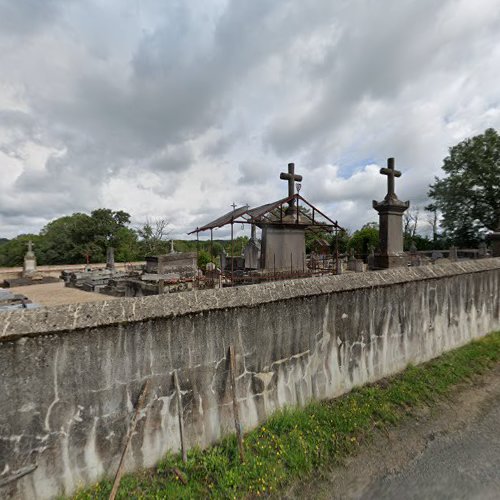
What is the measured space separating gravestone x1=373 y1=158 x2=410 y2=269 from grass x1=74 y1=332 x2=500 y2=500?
4.65 m

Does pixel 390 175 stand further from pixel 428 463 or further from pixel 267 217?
pixel 428 463

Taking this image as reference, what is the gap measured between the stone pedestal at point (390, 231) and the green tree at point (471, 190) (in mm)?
23382

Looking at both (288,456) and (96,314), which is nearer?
(96,314)

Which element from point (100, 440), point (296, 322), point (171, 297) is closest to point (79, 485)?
point (100, 440)

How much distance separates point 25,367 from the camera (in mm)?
2215

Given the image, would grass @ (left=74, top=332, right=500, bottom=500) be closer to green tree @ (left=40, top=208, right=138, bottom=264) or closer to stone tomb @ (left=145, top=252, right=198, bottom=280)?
stone tomb @ (left=145, top=252, right=198, bottom=280)

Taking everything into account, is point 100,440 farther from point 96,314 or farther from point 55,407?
point 96,314

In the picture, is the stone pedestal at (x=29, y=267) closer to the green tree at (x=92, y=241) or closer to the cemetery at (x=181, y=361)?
the green tree at (x=92, y=241)

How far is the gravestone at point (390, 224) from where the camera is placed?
8.48 meters

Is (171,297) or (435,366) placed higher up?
(171,297)

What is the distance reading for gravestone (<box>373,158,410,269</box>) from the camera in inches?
334

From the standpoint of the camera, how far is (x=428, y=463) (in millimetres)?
2910

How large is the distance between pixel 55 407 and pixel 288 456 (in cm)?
221

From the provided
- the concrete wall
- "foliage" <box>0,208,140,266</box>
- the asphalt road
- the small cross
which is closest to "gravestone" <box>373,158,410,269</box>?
the small cross
